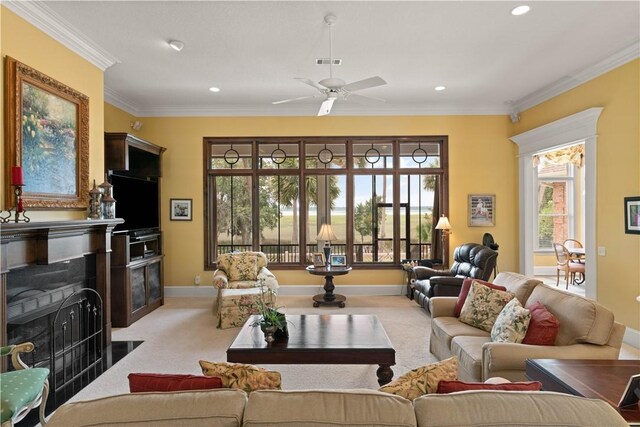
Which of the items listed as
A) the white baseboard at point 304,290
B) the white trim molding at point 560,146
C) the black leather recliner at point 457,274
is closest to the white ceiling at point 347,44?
the white trim molding at point 560,146

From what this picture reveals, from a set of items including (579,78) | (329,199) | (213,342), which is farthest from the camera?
(329,199)

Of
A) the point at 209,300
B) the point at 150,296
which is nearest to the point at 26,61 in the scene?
the point at 150,296

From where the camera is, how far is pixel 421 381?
140 cm

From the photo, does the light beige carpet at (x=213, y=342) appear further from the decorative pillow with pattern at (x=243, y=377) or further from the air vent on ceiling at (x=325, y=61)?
the air vent on ceiling at (x=325, y=61)

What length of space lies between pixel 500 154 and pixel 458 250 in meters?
2.06

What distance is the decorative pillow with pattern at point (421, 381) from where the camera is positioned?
1.36m

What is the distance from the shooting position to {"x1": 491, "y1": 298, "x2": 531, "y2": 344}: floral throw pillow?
2539 millimetres

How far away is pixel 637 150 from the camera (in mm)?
3906

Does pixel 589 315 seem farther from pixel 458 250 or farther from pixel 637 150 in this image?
pixel 458 250

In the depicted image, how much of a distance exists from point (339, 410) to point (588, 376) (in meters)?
1.65

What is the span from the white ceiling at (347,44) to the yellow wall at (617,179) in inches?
11.7

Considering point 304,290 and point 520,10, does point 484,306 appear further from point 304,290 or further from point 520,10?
point 304,290

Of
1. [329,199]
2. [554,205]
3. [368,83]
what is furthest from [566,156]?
[368,83]

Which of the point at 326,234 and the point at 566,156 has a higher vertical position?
the point at 566,156
